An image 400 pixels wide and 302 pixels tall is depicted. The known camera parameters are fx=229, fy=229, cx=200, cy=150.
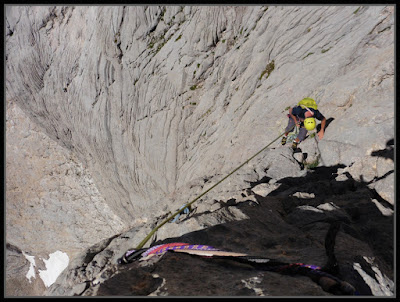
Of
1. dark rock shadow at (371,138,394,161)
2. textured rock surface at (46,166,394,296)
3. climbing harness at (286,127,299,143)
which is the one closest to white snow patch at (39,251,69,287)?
textured rock surface at (46,166,394,296)

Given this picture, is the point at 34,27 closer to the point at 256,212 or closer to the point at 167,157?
the point at 167,157

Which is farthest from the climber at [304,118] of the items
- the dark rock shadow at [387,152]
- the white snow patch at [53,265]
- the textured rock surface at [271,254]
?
the white snow patch at [53,265]

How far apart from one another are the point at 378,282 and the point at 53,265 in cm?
2293

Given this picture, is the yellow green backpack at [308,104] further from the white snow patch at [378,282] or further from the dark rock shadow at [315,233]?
the white snow patch at [378,282]

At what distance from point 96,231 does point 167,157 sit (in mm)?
10201

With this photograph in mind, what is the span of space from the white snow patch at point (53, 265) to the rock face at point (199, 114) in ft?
21.8

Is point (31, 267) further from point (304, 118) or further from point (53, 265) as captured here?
point (304, 118)

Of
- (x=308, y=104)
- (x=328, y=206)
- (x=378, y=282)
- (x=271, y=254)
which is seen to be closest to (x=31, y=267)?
(x=271, y=254)

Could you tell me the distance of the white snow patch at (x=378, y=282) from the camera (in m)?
3.33

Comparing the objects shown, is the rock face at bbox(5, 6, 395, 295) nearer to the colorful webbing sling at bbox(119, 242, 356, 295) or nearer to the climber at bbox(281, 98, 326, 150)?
the colorful webbing sling at bbox(119, 242, 356, 295)

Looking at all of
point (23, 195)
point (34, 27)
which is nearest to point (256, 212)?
point (34, 27)

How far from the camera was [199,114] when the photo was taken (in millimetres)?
11039

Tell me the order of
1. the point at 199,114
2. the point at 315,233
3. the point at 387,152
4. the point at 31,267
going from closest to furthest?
the point at 315,233 → the point at 387,152 → the point at 199,114 → the point at 31,267

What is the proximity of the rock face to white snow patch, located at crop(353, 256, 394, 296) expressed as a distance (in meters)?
0.07
